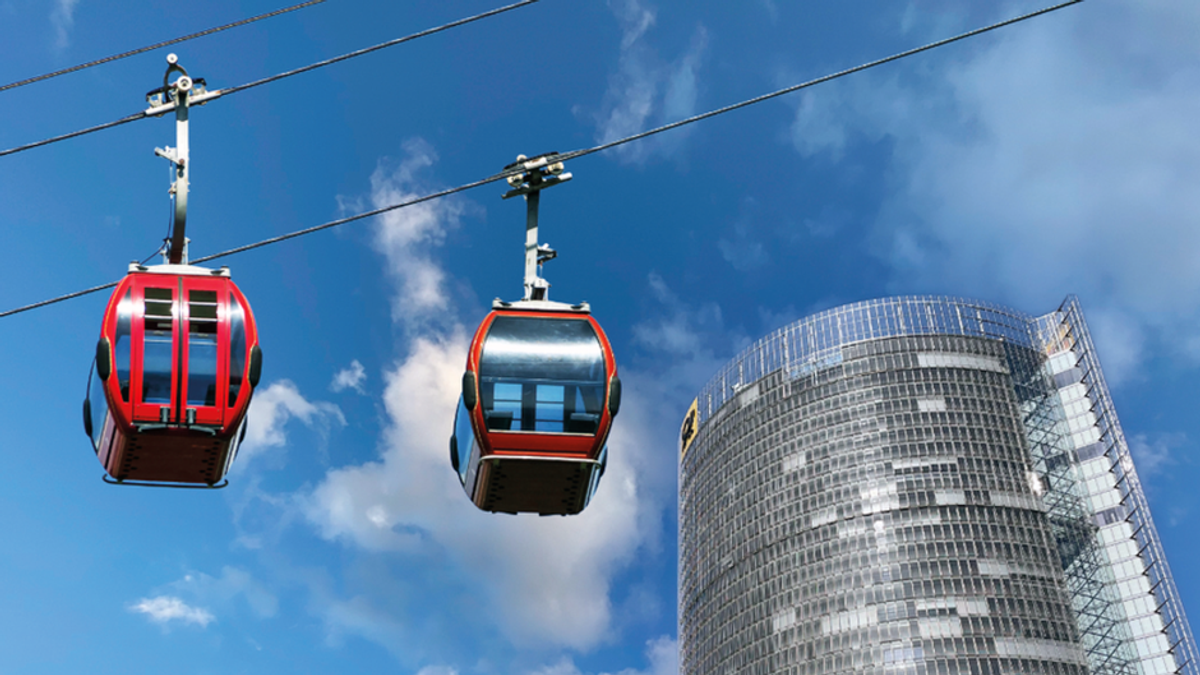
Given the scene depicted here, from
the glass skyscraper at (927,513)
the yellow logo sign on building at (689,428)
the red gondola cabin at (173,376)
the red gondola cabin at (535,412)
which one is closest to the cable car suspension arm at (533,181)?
the red gondola cabin at (535,412)

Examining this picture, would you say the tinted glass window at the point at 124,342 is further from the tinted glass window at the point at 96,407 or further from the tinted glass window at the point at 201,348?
the tinted glass window at the point at 201,348

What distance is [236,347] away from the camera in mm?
16422

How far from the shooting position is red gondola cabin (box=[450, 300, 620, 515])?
15.9m

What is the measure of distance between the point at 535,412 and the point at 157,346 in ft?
17.1

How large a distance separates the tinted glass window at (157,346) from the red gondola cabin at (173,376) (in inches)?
0.5

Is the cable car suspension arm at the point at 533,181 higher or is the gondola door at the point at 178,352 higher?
the cable car suspension arm at the point at 533,181

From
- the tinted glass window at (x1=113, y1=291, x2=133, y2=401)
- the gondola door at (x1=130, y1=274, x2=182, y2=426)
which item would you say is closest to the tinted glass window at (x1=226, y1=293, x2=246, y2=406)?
the gondola door at (x1=130, y1=274, x2=182, y2=426)

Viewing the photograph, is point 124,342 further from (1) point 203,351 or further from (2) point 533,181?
(2) point 533,181

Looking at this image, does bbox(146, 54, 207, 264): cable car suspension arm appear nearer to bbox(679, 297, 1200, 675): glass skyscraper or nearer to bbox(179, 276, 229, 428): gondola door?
bbox(179, 276, 229, 428): gondola door

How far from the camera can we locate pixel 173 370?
16.0 m

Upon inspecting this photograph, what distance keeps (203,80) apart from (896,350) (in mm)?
147359

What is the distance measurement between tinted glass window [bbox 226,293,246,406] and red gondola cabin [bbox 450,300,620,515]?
120 inches

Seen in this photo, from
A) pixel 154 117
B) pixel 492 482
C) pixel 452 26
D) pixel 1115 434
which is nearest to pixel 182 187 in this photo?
pixel 154 117

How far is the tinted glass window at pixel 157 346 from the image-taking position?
15875 mm
